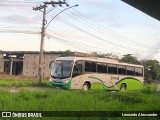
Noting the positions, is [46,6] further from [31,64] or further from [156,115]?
[31,64]

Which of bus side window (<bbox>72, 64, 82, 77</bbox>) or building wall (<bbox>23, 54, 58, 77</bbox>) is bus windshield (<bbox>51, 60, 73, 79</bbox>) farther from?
building wall (<bbox>23, 54, 58, 77</bbox>)

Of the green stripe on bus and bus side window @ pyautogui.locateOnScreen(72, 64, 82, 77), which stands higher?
bus side window @ pyautogui.locateOnScreen(72, 64, 82, 77)

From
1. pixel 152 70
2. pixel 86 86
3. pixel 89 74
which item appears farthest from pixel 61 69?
pixel 152 70

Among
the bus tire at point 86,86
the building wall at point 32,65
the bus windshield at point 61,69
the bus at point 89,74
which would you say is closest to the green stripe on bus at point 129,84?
the bus at point 89,74

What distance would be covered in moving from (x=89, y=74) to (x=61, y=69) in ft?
7.82

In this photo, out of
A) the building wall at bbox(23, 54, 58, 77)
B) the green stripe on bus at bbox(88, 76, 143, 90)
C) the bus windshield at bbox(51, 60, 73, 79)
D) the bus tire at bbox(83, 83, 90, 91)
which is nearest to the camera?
the bus windshield at bbox(51, 60, 73, 79)

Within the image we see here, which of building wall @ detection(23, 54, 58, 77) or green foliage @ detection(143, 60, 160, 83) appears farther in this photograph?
building wall @ detection(23, 54, 58, 77)

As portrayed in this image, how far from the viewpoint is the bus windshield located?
84.0 feet

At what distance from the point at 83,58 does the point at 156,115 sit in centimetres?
1559

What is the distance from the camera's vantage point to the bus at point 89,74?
84.0 ft

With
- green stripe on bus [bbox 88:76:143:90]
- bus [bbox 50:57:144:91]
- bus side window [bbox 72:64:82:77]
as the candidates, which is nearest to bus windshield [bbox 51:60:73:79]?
bus [bbox 50:57:144:91]

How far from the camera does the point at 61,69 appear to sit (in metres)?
26.1

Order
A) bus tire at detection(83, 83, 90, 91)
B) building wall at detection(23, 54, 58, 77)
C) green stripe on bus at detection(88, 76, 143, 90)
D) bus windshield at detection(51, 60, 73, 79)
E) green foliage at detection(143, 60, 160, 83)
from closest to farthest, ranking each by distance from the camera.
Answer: bus windshield at detection(51, 60, 73, 79)
bus tire at detection(83, 83, 90, 91)
green stripe on bus at detection(88, 76, 143, 90)
green foliage at detection(143, 60, 160, 83)
building wall at detection(23, 54, 58, 77)

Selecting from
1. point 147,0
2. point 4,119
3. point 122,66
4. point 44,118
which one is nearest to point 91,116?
point 44,118
